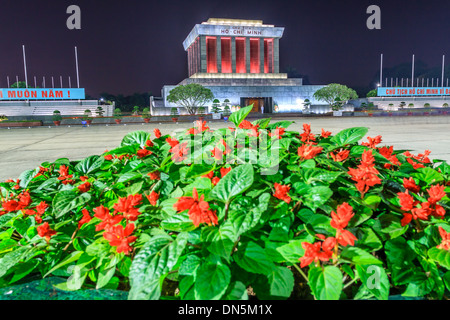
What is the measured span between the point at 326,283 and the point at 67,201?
126 centimetres

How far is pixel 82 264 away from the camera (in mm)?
1265

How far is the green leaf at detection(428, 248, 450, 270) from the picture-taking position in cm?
112

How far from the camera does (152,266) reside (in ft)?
3.47

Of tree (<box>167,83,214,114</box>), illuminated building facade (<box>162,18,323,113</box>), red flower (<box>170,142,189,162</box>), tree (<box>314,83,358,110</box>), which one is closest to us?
red flower (<box>170,142,189,162</box>)

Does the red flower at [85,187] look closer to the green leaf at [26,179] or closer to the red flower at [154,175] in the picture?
the red flower at [154,175]

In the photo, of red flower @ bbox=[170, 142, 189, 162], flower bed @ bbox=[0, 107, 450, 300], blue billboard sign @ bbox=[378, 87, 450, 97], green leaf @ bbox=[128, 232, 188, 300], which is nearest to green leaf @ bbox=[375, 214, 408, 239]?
flower bed @ bbox=[0, 107, 450, 300]

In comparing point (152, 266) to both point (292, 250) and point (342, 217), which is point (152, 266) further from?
point (342, 217)

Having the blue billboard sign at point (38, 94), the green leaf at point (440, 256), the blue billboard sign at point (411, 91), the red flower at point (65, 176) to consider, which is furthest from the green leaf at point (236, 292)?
the blue billboard sign at point (411, 91)

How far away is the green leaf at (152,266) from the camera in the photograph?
1027 millimetres

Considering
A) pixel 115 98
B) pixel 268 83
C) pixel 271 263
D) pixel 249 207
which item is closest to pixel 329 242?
pixel 271 263

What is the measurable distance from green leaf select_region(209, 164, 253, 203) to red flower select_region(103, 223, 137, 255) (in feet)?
1.14

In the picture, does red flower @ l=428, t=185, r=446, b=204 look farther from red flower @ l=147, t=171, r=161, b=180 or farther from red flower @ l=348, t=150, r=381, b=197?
red flower @ l=147, t=171, r=161, b=180
